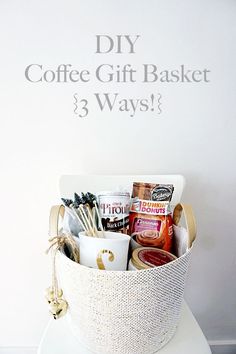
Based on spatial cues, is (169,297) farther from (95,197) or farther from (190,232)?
(95,197)

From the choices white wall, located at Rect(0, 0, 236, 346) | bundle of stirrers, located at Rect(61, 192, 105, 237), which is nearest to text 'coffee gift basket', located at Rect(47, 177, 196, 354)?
bundle of stirrers, located at Rect(61, 192, 105, 237)

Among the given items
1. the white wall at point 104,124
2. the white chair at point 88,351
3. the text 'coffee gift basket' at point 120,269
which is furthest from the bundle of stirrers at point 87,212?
the white wall at point 104,124

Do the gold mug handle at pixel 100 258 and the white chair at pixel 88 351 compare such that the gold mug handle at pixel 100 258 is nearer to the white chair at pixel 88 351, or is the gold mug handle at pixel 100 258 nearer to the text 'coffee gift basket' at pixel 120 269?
the text 'coffee gift basket' at pixel 120 269

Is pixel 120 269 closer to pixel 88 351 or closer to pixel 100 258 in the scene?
pixel 100 258

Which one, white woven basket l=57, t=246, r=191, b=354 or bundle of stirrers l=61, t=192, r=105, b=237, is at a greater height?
bundle of stirrers l=61, t=192, r=105, b=237

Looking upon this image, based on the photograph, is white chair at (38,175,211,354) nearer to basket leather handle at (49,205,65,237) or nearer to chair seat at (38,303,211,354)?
chair seat at (38,303,211,354)

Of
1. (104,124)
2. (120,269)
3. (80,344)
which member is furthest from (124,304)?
(104,124)

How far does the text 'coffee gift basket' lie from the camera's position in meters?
0.61

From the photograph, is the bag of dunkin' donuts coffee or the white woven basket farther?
the bag of dunkin' donuts coffee

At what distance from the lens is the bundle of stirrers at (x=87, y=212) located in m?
0.71

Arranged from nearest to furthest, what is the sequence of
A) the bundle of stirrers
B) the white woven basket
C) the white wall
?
1. the white woven basket
2. the bundle of stirrers
3. the white wall

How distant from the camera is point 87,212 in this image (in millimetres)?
725

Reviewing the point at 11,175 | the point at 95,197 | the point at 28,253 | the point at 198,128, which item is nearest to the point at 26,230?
the point at 28,253

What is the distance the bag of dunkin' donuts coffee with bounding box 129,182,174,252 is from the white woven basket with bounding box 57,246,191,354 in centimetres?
11
